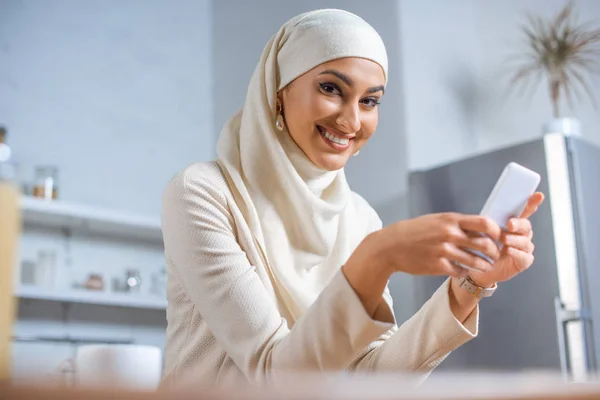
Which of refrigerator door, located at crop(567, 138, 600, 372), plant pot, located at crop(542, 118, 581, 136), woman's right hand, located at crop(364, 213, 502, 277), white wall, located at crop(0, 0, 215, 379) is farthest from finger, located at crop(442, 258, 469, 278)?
white wall, located at crop(0, 0, 215, 379)

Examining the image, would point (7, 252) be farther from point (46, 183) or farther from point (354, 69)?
point (46, 183)

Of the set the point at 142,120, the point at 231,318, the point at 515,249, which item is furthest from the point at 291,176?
the point at 142,120

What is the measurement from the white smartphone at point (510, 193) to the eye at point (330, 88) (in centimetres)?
47

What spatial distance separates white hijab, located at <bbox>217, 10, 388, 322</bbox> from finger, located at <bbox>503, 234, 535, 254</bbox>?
1.31ft

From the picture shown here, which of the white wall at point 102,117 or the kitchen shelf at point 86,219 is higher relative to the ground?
the white wall at point 102,117

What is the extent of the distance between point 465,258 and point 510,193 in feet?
0.42

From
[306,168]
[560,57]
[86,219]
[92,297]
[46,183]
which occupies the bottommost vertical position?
[92,297]

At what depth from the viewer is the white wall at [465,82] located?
3504mm

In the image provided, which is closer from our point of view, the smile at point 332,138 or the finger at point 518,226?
the finger at point 518,226

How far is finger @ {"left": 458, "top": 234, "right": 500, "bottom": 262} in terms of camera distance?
2.83ft

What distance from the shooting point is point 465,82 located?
148 inches

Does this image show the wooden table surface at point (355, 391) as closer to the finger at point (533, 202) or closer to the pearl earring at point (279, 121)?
the finger at point (533, 202)

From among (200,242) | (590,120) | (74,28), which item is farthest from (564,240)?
(74,28)

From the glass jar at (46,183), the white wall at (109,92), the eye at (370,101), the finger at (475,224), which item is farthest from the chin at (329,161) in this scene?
the white wall at (109,92)
